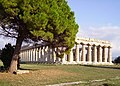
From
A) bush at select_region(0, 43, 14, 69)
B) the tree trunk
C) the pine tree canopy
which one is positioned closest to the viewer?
the pine tree canopy

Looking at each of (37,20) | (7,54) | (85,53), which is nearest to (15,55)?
(7,54)

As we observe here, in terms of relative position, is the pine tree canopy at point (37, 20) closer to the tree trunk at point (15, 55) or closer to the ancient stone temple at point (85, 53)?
the tree trunk at point (15, 55)

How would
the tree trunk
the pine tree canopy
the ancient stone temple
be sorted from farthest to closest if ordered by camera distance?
the ancient stone temple, the tree trunk, the pine tree canopy

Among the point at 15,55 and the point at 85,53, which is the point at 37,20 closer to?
the point at 15,55

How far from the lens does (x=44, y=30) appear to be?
25.0 metres

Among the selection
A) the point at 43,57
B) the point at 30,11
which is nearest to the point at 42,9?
the point at 30,11

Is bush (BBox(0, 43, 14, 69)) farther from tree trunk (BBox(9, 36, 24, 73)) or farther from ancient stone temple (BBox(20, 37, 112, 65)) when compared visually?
ancient stone temple (BBox(20, 37, 112, 65))

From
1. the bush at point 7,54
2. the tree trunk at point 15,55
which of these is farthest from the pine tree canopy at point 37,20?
the bush at point 7,54

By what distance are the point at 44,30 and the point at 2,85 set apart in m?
7.06

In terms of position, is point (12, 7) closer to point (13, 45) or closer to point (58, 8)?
point (58, 8)

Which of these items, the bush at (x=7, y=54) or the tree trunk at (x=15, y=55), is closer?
the tree trunk at (x=15, y=55)

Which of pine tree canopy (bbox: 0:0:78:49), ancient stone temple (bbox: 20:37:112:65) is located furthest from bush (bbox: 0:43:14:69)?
ancient stone temple (bbox: 20:37:112:65)

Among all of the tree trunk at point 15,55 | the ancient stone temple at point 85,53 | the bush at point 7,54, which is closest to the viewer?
the tree trunk at point 15,55

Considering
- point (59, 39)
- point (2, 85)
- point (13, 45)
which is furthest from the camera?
point (13, 45)
